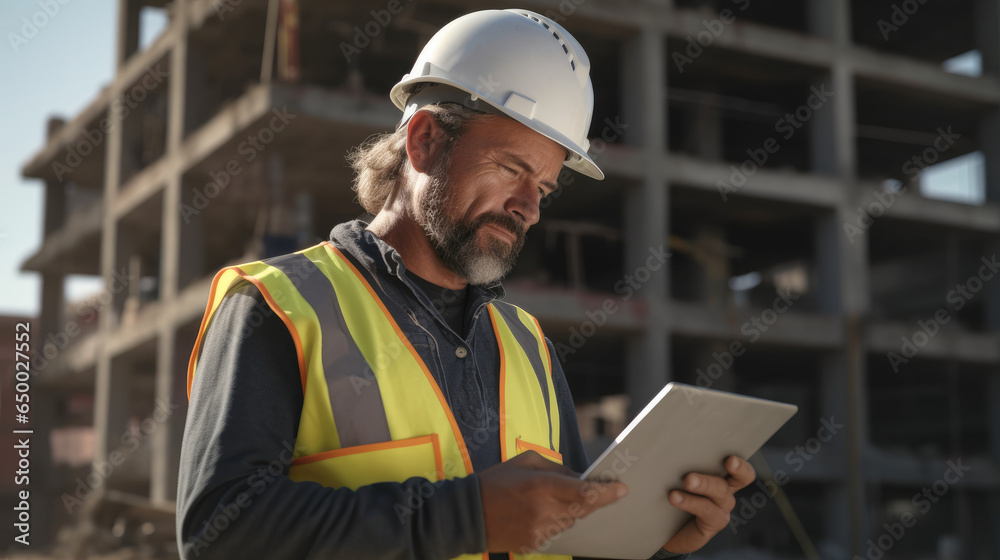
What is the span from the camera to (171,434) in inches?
657

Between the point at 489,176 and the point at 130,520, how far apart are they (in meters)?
13.0

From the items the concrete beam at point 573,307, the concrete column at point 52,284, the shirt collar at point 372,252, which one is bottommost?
the shirt collar at point 372,252

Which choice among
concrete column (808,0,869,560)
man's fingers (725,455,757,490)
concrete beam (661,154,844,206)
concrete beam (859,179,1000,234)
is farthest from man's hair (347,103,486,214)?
concrete beam (859,179,1000,234)

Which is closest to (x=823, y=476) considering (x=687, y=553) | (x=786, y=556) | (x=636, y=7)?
(x=786, y=556)

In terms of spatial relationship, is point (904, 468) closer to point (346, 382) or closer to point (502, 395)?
point (502, 395)

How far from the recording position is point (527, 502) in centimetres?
147

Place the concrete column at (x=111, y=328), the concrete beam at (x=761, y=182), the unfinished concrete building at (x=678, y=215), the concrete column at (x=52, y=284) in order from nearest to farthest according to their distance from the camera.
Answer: the unfinished concrete building at (x=678, y=215) → the concrete beam at (x=761, y=182) → the concrete column at (x=111, y=328) → the concrete column at (x=52, y=284)

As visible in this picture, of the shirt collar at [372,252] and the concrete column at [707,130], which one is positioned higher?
the concrete column at [707,130]

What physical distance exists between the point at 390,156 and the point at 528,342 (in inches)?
20.9

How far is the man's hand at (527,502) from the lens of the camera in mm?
1472

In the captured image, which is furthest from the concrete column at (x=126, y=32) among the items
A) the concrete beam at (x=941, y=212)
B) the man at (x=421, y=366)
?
the man at (x=421, y=366)

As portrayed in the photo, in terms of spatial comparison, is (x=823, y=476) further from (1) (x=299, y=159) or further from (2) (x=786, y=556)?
(1) (x=299, y=159)

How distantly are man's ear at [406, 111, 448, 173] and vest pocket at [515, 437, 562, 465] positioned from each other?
61 cm

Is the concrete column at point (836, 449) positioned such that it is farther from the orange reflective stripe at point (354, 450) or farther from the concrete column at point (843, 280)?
the orange reflective stripe at point (354, 450)
